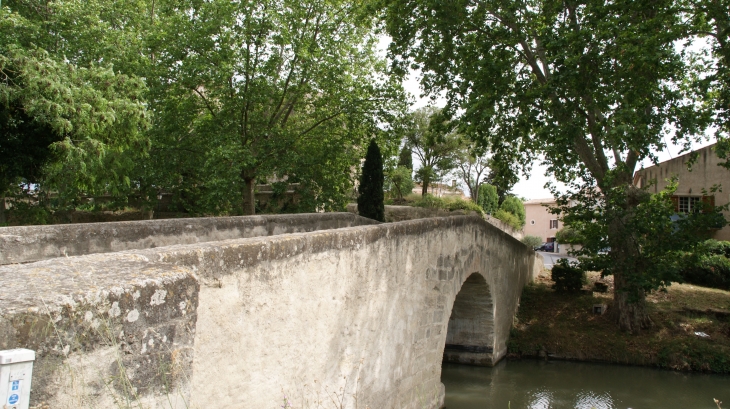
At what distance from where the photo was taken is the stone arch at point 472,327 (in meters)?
12.7

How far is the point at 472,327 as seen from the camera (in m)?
13.0

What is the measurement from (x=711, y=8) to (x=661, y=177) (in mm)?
15905

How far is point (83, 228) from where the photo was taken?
16.0 feet

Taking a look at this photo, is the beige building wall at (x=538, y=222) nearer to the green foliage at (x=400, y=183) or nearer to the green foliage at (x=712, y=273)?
the green foliage at (x=400, y=183)

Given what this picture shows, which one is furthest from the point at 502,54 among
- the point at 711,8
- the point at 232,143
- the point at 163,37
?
the point at 163,37

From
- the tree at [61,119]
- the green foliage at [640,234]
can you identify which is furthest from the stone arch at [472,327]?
the tree at [61,119]

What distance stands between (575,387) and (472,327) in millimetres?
2535

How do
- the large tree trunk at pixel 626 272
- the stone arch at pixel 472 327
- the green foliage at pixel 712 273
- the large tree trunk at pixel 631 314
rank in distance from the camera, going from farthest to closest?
the green foliage at pixel 712 273
the large tree trunk at pixel 631 314
the large tree trunk at pixel 626 272
the stone arch at pixel 472 327

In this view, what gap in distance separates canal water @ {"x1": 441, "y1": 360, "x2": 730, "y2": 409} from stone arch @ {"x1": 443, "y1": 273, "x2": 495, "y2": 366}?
0.88 feet

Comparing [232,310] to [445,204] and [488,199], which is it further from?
[488,199]

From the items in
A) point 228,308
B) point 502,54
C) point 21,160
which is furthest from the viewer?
point 502,54

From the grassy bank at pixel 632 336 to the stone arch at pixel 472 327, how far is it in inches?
60.9

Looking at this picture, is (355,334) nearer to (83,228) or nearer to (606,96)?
(83,228)

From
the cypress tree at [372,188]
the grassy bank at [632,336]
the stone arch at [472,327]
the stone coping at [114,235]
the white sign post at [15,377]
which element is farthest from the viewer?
the cypress tree at [372,188]
